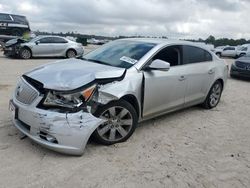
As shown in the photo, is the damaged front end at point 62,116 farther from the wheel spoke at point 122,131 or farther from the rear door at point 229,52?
the rear door at point 229,52

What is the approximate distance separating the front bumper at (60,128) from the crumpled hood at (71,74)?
1.04ft

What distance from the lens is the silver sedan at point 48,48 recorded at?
16.2m

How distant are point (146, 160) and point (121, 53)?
200cm

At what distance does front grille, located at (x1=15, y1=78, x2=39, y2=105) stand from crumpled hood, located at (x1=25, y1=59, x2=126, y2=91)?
0.47 feet

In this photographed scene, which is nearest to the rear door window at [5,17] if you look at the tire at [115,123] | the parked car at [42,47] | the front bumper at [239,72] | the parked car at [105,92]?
the parked car at [42,47]

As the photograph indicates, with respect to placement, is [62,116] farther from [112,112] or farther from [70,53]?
[70,53]

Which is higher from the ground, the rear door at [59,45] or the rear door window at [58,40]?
the rear door window at [58,40]

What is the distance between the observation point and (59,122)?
382 cm

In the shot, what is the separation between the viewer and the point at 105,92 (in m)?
4.16

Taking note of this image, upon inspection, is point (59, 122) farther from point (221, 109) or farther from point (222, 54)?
point (222, 54)

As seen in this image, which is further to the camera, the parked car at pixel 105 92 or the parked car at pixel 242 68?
the parked car at pixel 242 68

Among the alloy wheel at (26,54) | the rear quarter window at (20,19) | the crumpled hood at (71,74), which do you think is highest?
the rear quarter window at (20,19)

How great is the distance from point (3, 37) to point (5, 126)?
681 inches

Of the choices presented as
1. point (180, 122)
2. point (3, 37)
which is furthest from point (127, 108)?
point (3, 37)
